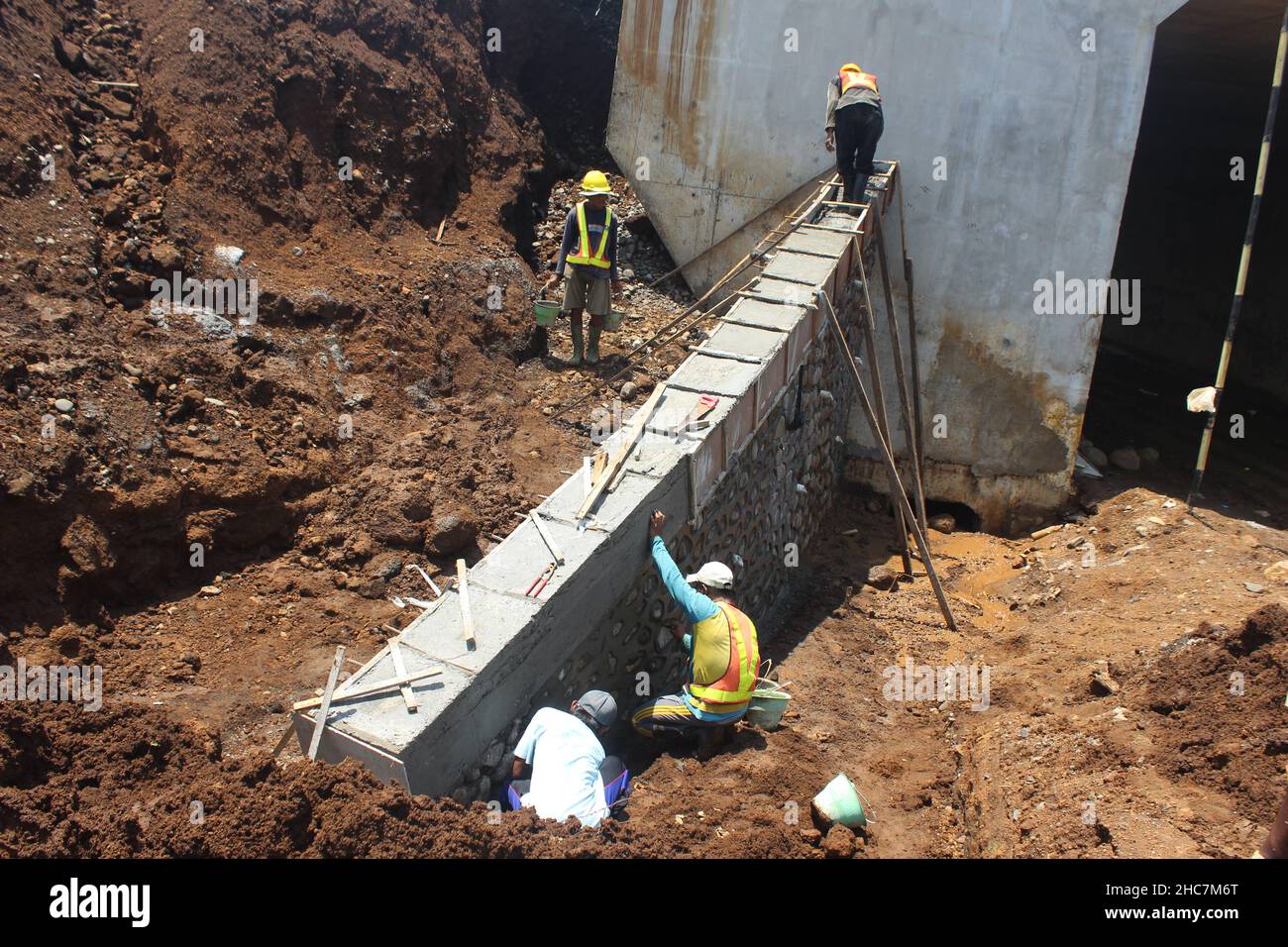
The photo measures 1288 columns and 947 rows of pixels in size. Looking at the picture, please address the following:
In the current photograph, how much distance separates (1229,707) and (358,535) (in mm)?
5164

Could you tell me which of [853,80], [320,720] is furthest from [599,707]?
[853,80]

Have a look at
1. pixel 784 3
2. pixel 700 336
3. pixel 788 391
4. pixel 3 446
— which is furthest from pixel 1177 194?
pixel 3 446

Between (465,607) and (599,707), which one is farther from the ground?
(465,607)

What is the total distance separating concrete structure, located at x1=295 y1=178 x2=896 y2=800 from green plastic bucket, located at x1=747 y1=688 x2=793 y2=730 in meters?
0.56

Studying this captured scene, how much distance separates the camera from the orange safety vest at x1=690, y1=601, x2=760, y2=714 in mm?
5113

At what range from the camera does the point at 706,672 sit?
16.8 ft

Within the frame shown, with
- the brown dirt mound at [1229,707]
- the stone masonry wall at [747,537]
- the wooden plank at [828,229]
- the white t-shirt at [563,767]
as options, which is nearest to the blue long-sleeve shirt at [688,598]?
the stone masonry wall at [747,537]

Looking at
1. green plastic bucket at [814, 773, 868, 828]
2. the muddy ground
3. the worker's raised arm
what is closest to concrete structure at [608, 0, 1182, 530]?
the muddy ground

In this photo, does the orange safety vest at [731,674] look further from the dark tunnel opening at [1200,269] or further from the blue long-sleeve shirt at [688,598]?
the dark tunnel opening at [1200,269]

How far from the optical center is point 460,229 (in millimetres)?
9008

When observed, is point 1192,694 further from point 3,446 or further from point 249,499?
point 3,446

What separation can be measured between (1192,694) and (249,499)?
5.67 m

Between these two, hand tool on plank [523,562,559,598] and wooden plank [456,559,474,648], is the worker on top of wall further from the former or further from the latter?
wooden plank [456,559,474,648]

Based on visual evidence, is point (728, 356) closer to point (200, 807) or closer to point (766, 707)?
point (766, 707)
